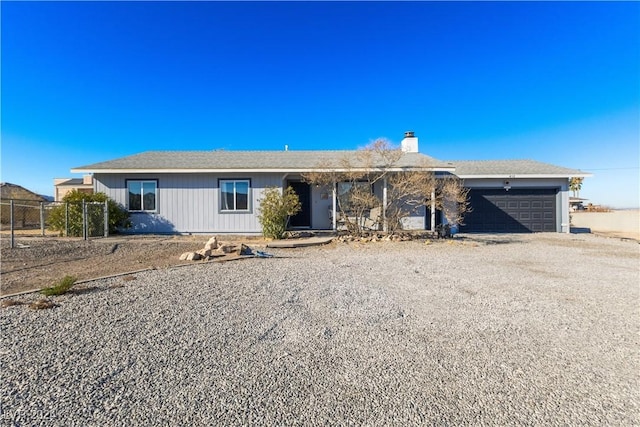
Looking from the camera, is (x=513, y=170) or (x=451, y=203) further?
(x=513, y=170)

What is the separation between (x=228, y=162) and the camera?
13.2m

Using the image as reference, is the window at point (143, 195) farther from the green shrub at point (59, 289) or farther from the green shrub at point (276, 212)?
the green shrub at point (59, 289)

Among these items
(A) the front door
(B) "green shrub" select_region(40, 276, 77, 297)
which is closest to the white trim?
(A) the front door

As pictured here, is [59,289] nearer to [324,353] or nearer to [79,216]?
[324,353]

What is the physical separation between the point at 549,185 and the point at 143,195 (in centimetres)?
1809

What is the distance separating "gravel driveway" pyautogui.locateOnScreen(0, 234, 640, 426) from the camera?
2.07 meters

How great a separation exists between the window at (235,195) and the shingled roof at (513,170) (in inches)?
382

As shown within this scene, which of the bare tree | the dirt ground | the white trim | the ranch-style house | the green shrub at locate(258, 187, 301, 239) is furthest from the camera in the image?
the white trim

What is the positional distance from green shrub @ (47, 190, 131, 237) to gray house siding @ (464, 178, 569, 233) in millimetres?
15372

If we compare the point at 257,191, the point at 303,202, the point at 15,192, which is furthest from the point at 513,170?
the point at 15,192

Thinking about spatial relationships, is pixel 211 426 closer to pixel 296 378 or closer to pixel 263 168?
pixel 296 378

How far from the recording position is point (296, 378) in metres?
2.46

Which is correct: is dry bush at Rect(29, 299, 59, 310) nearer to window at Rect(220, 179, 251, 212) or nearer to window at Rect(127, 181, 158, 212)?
window at Rect(220, 179, 251, 212)

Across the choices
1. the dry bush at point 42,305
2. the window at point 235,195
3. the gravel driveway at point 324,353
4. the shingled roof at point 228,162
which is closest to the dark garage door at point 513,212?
the shingled roof at point 228,162
